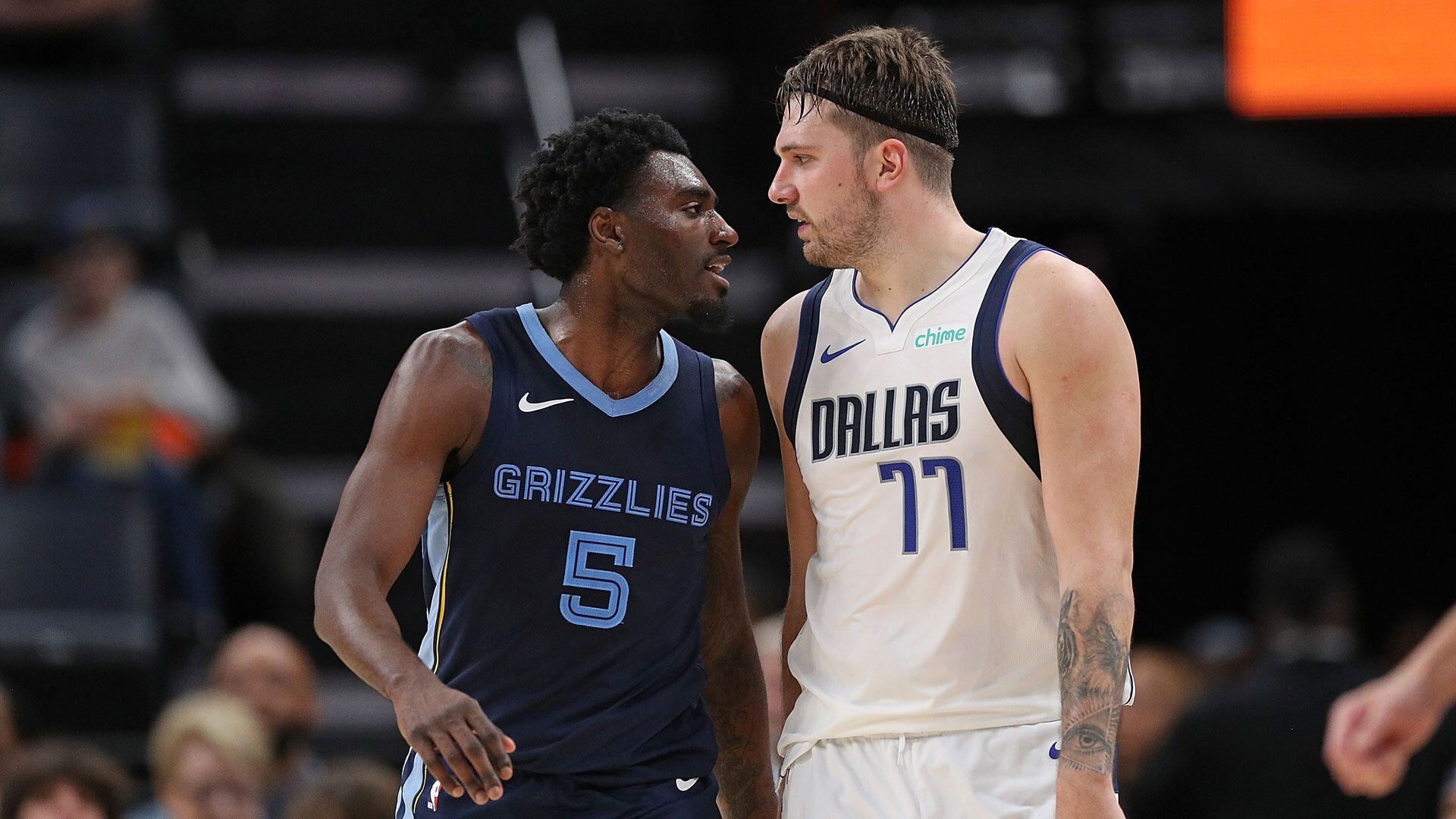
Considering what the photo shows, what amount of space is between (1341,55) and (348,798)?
5.60 metres

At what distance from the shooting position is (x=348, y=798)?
241 inches

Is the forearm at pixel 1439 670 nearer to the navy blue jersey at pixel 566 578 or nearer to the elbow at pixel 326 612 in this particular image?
the navy blue jersey at pixel 566 578

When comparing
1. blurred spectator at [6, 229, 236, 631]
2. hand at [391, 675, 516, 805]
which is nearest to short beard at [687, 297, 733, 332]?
hand at [391, 675, 516, 805]

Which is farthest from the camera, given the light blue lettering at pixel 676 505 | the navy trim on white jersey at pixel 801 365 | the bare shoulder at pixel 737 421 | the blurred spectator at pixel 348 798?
the blurred spectator at pixel 348 798

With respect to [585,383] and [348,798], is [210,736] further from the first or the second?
[585,383]

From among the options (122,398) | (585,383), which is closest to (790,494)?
(585,383)

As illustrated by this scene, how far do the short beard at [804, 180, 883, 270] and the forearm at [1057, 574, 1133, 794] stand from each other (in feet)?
2.78

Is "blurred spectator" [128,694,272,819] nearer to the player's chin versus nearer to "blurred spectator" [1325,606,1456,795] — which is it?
the player's chin

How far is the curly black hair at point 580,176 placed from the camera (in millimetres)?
4246

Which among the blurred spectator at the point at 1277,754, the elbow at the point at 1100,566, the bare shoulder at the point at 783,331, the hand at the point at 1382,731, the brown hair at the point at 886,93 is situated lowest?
the blurred spectator at the point at 1277,754

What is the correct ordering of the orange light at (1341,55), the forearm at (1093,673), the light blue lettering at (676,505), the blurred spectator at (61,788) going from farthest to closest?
the orange light at (1341,55)
the blurred spectator at (61,788)
the light blue lettering at (676,505)
the forearm at (1093,673)

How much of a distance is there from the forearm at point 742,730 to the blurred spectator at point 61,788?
9.23ft

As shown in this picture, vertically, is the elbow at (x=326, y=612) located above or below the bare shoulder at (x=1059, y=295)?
below

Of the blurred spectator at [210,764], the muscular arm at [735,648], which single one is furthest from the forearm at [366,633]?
the blurred spectator at [210,764]
